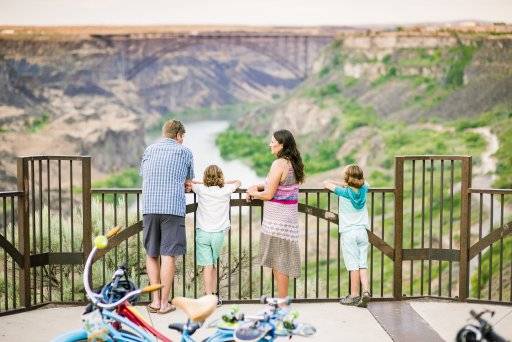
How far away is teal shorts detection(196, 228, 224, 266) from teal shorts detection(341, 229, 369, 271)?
915mm

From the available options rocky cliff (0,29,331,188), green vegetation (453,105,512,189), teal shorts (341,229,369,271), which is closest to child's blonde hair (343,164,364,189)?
teal shorts (341,229,369,271)

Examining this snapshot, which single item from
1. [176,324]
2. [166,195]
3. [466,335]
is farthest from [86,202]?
[466,335]

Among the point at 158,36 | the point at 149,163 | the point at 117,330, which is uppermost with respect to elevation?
the point at 158,36

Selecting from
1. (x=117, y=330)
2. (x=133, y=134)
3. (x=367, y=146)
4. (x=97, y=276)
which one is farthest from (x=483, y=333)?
(x=133, y=134)

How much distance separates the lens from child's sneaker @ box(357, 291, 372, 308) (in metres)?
5.94

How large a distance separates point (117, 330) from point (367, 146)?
205 ft

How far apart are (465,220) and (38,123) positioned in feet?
215

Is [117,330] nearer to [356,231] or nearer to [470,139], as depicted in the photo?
[356,231]

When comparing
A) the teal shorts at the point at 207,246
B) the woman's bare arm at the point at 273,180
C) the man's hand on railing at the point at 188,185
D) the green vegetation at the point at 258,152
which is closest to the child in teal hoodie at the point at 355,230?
the woman's bare arm at the point at 273,180

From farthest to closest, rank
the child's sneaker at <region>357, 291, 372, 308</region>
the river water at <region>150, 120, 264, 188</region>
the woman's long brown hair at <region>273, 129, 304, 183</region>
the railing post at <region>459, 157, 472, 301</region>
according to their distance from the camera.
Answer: the river water at <region>150, 120, 264, 188</region> < the railing post at <region>459, 157, 472, 301</region> < the child's sneaker at <region>357, 291, 372, 308</region> < the woman's long brown hair at <region>273, 129, 304, 183</region>

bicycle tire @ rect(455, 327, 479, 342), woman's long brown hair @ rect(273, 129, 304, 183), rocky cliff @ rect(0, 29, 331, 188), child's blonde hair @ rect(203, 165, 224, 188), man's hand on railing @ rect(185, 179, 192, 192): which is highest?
rocky cliff @ rect(0, 29, 331, 188)

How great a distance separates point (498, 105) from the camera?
212 feet

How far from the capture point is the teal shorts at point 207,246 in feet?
19.0

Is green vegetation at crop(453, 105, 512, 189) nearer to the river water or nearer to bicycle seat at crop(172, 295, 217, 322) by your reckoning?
the river water
